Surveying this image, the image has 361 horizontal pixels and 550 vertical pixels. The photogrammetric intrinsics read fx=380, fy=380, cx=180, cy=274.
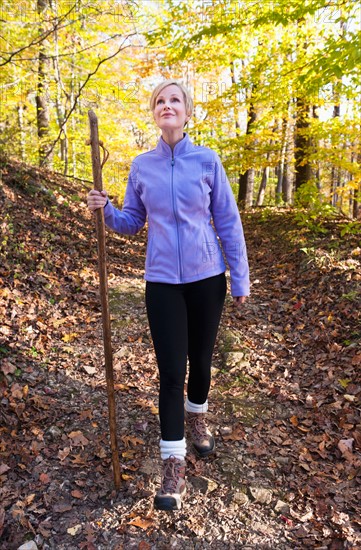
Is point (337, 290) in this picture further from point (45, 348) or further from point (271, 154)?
point (271, 154)

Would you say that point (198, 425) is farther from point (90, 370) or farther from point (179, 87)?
point (179, 87)

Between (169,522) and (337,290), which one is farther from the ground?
(337,290)

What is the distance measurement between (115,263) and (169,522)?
5.45 metres

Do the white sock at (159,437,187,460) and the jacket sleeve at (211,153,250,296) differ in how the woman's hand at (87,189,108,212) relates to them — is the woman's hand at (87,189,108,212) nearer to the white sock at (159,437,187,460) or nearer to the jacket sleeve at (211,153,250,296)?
the jacket sleeve at (211,153,250,296)

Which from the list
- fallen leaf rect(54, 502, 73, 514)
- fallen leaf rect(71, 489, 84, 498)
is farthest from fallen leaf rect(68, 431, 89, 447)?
fallen leaf rect(54, 502, 73, 514)

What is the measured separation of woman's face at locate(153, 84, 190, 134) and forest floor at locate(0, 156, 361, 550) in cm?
252

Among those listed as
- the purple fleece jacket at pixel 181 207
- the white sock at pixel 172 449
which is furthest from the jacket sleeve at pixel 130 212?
the white sock at pixel 172 449

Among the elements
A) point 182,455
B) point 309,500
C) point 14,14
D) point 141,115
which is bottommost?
point 309,500

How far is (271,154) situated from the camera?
10.6 metres

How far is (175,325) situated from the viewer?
8.16 feet

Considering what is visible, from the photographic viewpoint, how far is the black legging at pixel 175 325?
249cm

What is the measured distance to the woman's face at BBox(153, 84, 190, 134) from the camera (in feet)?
8.00

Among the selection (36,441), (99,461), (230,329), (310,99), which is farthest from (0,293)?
(310,99)

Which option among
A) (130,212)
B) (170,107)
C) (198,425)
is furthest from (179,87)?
(198,425)
